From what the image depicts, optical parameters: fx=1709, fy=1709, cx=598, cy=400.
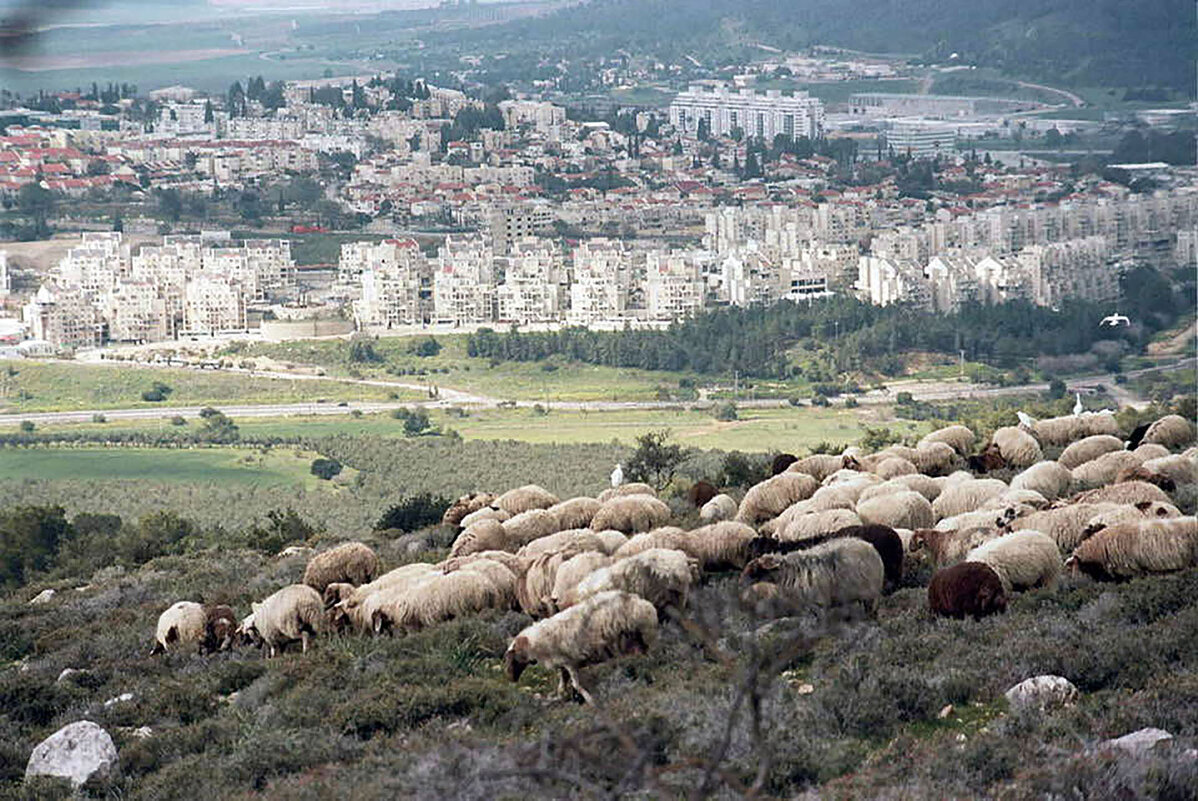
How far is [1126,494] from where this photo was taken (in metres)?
6.79

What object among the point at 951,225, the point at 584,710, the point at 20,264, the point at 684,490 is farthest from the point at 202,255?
the point at 584,710

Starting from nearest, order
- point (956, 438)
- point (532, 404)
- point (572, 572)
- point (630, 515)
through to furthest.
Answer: point (572, 572), point (630, 515), point (956, 438), point (532, 404)

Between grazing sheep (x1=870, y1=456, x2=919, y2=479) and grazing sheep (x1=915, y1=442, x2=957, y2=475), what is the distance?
35 cm

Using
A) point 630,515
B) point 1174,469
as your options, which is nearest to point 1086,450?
point 1174,469

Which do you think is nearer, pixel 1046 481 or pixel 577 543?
pixel 577 543

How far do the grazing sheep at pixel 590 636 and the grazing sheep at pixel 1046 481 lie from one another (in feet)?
9.72

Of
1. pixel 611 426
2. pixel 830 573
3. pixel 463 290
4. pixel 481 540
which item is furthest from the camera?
pixel 463 290

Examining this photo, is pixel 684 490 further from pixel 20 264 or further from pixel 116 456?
pixel 20 264

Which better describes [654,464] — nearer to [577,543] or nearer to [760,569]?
[577,543]

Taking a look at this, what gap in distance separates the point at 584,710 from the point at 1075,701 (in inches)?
54.1

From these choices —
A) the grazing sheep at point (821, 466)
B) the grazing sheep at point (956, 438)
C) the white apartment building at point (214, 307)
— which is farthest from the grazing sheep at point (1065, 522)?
the white apartment building at point (214, 307)

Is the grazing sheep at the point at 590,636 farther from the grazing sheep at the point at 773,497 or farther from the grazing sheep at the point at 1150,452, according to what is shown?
the grazing sheep at the point at 1150,452

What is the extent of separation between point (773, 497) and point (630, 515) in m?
0.71

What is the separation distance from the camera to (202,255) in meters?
38.5
